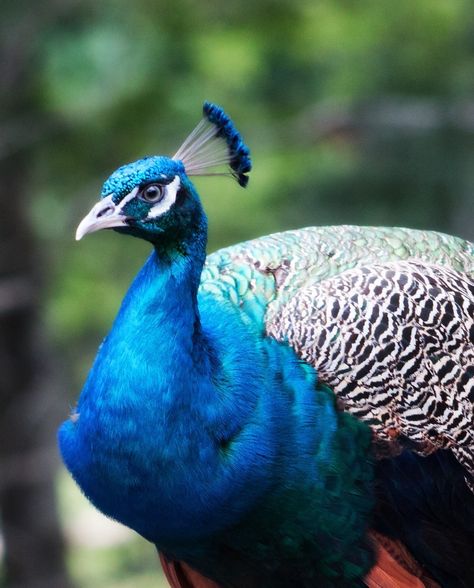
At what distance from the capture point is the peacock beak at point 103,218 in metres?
2.69

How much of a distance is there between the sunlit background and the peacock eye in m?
3.03

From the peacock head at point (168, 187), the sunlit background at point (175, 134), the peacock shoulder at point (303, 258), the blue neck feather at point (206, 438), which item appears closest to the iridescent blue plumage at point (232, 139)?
the peacock head at point (168, 187)

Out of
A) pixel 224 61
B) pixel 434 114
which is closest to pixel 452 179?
pixel 434 114

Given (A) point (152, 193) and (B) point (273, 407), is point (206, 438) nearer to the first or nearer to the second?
(B) point (273, 407)

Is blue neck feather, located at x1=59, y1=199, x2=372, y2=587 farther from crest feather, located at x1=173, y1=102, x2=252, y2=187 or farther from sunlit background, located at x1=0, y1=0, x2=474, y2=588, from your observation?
sunlit background, located at x1=0, y1=0, x2=474, y2=588

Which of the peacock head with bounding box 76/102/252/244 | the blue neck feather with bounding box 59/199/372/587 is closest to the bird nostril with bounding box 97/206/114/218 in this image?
the peacock head with bounding box 76/102/252/244

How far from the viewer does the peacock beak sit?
8.82ft

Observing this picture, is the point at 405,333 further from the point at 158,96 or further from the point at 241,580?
the point at 158,96

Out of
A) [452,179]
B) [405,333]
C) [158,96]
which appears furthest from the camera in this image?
[452,179]

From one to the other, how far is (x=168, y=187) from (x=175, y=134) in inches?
146

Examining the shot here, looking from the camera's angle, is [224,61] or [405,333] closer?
[405,333]

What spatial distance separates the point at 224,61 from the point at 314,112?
27.0 inches

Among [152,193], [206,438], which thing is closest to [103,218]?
[152,193]

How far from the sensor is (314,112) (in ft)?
21.5
